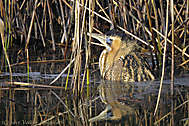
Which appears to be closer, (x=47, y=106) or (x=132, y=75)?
(x=47, y=106)

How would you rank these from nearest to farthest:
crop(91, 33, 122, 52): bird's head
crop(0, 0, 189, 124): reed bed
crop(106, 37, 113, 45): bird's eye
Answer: crop(0, 0, 189, 124): reed bed
crop(91, 33, 122, 52): bird's head
crop(106, 37, 113, 45): bird's eye

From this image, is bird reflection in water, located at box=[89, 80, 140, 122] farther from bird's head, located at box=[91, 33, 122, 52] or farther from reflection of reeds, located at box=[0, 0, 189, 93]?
bird's head, located at box=[91, 33, 122, 52]

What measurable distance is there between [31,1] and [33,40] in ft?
2.62

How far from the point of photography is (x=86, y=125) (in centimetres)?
321

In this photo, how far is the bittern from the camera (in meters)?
5.17

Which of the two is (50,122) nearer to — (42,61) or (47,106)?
(47,106)

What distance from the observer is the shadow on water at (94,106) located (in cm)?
332

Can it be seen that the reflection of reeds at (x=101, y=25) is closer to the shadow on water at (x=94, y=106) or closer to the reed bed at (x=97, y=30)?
the reed bed at (x=97, y=30)

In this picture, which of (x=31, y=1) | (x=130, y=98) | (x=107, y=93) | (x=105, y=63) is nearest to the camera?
(x=130, y=98)

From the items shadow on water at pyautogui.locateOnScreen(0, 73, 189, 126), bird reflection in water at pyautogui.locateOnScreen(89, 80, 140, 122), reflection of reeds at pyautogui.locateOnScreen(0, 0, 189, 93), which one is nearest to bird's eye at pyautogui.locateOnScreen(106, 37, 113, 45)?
reflection of reeds at pyautogui.locateOnScreen(0, 0, 189, 93)

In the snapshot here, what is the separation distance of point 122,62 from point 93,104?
1.65m

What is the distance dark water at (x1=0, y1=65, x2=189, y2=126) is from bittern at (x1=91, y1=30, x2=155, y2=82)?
0.27 metres

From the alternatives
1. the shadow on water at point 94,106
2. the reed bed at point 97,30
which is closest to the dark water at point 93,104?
the shadow on water at point 94,106

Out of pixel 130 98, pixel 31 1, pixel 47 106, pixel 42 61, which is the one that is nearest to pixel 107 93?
pixel 130 98
